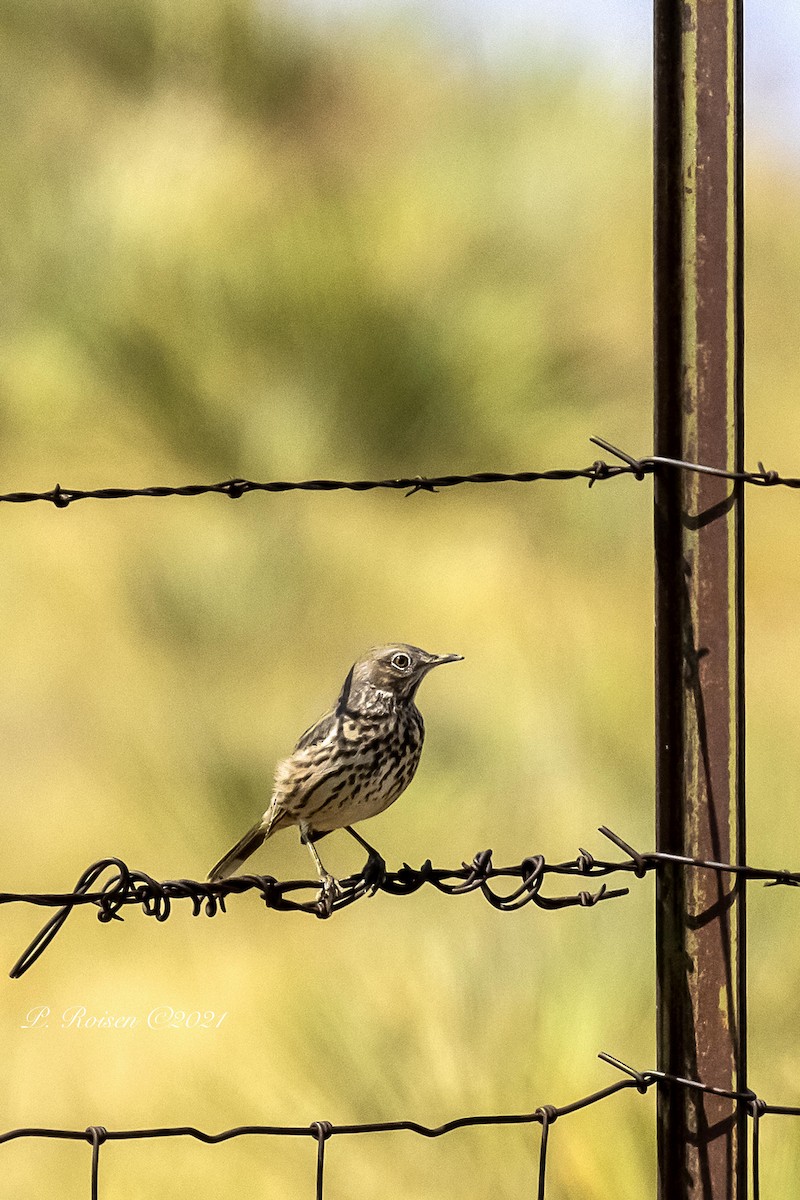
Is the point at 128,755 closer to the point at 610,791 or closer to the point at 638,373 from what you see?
the point at 610,791

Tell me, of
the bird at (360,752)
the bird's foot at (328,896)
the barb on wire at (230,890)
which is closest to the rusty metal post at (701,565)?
the barb on wire at (230,890)

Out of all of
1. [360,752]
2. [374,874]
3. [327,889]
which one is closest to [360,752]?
[360,752]

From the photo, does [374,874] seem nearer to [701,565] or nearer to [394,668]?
[394,668]

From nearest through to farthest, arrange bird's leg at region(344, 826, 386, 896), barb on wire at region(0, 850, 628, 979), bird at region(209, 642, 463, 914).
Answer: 1. barb on wire at region(0, 850, 628, 979)
2. bird's leg at region(344, 826, 386, 896)
3. bird at region(209, 642, 463, 914)

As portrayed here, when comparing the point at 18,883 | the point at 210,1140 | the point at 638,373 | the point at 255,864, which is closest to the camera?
the point at 210,1140

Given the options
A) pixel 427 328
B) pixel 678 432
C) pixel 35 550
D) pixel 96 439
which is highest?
pixel 427 328

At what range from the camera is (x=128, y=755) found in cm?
719

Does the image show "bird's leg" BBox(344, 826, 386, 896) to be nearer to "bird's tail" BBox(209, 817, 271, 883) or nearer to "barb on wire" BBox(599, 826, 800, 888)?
"bird's tail" BBox(209, 817, 271, 883)

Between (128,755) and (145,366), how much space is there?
2293 mm

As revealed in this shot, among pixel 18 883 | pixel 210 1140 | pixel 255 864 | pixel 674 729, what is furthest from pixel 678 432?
pixel 18 883

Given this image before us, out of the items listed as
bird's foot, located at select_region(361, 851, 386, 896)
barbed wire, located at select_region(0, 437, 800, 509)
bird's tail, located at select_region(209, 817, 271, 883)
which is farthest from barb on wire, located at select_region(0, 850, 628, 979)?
bird's tail, located at select_region(209, 817, 271, 883)

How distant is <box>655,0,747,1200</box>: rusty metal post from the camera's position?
6.85 ft

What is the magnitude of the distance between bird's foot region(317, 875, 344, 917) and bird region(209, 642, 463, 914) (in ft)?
0.33

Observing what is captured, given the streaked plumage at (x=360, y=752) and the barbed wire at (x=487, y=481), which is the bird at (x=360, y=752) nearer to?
the streaked plumage at (x=360, y=752)
